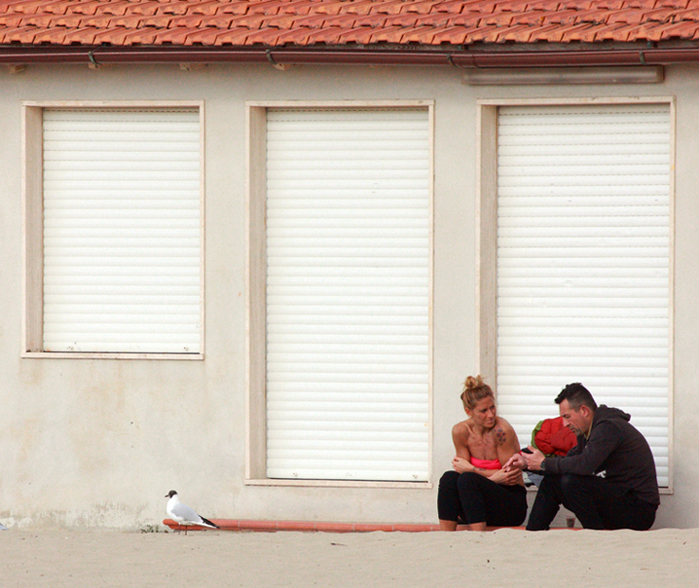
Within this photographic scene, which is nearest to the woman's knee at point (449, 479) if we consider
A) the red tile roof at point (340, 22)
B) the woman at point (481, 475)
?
the woman at point (481, 475)

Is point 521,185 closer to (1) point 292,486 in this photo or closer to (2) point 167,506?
(1) point 292,486

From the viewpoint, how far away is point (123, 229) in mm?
10031

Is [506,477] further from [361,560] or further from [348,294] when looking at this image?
[348,294]

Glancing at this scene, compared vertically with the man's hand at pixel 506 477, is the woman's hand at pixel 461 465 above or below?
above

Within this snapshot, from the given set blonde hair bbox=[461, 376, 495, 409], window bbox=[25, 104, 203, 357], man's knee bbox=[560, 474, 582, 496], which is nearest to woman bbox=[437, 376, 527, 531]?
blonde hair bbox=[461, 376, 495, 409]

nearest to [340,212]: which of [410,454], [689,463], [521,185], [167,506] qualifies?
[521,185]

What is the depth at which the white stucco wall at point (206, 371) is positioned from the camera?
952 cm

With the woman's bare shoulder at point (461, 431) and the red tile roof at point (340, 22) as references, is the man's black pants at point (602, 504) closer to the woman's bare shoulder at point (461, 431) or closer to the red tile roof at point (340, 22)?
the woman's bare shoulder at point (461, 431)

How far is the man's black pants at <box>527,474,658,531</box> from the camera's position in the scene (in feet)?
28.0

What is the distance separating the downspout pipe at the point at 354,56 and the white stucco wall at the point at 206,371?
0.32m

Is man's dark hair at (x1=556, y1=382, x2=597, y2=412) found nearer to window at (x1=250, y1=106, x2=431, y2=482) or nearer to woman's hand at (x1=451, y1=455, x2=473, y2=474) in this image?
woman's hand at (x1=451, y1=455, x2=473, y2=474)

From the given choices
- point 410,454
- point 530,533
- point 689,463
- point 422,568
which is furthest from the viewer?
point 410,454

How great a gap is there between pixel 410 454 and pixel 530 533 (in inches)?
61.2

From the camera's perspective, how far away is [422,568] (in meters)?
7.77
